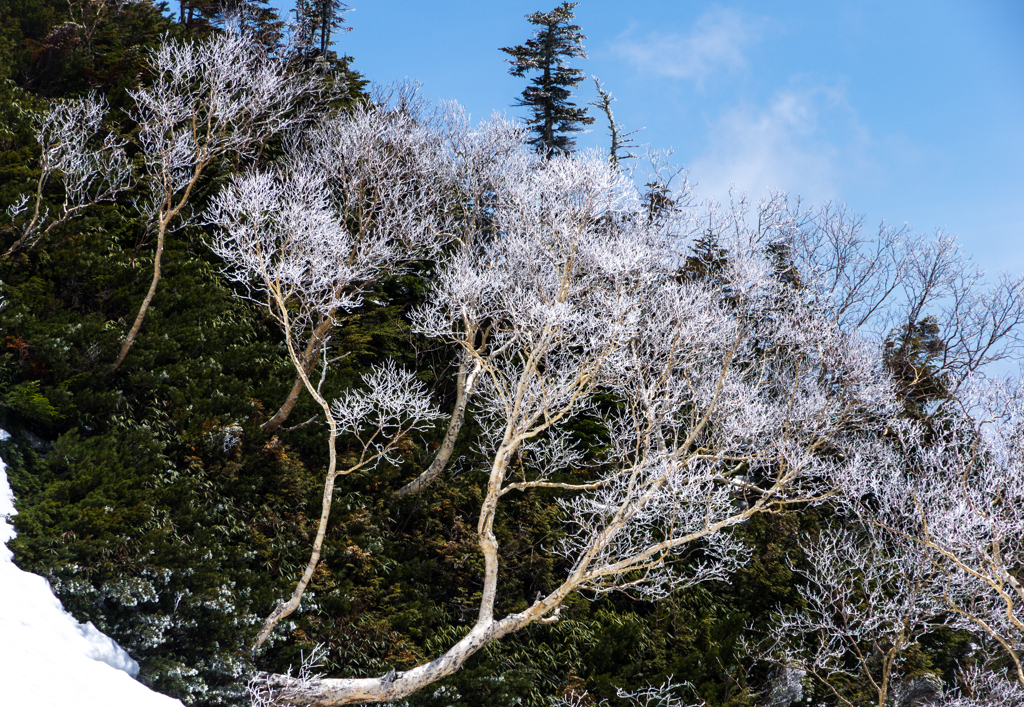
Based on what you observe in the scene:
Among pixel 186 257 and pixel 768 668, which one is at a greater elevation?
pixel 186 257

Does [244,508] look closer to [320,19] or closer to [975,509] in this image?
[975,509]

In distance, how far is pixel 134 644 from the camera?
24.4 ft

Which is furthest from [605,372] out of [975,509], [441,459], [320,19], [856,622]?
[320,19]

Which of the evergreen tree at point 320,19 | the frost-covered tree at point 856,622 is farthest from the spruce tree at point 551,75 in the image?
the frost-covered tree at point 856,622

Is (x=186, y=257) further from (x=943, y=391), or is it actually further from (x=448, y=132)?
(x=943, y=391)

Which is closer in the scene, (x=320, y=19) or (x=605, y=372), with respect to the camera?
(x=605, y=372)

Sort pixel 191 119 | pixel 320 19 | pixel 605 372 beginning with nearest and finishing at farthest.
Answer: pixel 605 372 → pixel 191 119 → pixel 320 19

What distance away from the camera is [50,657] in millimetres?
6293

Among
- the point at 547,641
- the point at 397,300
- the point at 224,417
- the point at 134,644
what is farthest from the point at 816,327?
the point at 134,644

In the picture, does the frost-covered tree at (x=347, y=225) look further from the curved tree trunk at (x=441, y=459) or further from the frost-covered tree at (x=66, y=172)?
the frost-covered tree at (x=66, y=172)

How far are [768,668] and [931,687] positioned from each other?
10.6 feet

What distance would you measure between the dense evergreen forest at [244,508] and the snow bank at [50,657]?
0.75 feet

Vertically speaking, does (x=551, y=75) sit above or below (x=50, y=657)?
above

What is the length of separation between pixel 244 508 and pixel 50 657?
169 inches
